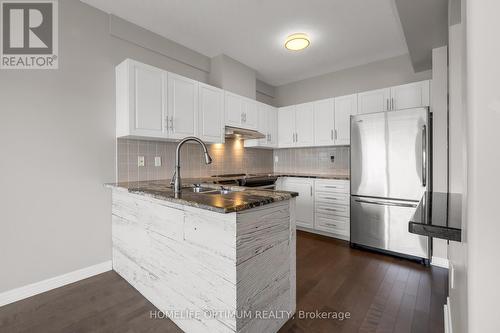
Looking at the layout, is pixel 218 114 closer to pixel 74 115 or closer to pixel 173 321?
pixel 74 115

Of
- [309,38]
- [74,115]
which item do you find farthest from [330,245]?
[74,115]

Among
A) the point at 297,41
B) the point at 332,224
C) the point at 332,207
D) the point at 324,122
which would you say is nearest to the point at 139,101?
the point at 297,41

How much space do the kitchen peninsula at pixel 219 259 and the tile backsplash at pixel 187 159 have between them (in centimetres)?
89

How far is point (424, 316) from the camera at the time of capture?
1754mm

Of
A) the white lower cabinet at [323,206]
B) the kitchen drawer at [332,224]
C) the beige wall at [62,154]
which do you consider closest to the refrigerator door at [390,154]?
the white lower cabinet at [323,206]

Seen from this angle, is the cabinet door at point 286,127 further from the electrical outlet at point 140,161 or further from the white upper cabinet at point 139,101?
the electrical outlet at point 140,161

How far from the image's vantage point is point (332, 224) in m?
3.54

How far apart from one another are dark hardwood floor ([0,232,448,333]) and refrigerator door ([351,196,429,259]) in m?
0.22

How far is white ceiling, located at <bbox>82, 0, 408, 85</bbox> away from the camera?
2.46 m

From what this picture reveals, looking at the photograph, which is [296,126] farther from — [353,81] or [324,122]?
[353,81]

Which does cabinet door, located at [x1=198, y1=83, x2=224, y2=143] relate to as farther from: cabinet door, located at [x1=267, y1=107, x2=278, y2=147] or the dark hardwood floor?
the dark hardwood floor

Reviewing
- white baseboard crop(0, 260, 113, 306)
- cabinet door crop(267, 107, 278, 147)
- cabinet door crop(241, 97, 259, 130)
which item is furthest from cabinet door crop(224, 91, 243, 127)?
white baseboard crop(0, 260, 113, 306)

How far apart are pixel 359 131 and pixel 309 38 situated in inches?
55.8
